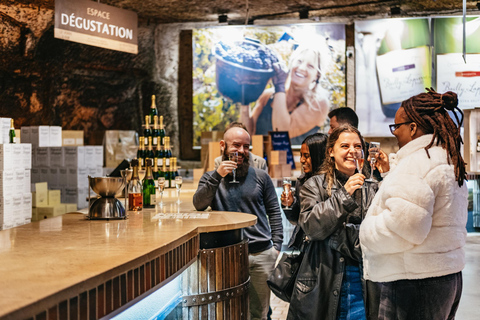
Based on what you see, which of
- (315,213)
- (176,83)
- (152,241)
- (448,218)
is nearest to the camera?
(448,218)

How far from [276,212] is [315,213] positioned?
3.87ft

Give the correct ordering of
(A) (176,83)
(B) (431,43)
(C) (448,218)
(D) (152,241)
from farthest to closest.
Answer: (A) (176,83), (B) (431,43), (D) (152,241), (C) (448,218)

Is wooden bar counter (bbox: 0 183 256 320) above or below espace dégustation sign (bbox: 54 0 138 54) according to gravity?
below

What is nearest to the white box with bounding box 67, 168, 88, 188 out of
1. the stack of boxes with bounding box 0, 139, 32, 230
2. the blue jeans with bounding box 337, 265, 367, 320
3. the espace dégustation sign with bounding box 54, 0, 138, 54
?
the stack of boxes with bounding box 0, 139, 32, 230

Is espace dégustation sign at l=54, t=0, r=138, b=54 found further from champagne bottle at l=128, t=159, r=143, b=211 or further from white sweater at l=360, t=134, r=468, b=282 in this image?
white sweater at l=360, t=134, r=468, b=282

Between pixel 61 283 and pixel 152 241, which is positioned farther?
pixel 152 241

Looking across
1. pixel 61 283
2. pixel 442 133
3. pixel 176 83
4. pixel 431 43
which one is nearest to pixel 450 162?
pixel 442 133

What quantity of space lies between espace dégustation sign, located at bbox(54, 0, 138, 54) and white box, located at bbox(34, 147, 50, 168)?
74.9 inches

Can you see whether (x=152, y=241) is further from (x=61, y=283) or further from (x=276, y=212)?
(x=276, y=212)

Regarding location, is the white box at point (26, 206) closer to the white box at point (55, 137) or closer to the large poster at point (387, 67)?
the white box at point (55, 137)

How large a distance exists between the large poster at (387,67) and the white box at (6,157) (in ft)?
18.6

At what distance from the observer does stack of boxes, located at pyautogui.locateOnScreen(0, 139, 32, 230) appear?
5641mm

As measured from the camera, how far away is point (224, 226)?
121 inches

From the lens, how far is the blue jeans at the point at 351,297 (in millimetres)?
2684
